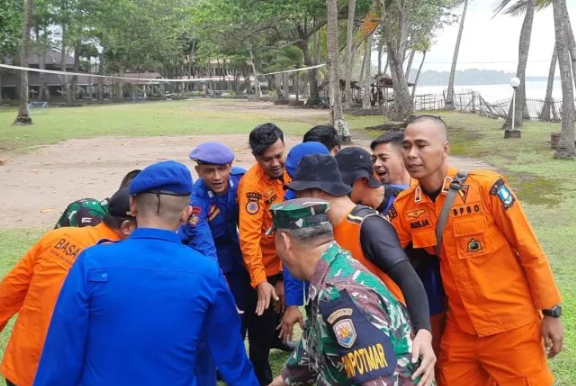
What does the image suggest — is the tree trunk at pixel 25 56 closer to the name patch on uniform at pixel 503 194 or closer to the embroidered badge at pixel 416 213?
the embroidered badge at pixel 416 213

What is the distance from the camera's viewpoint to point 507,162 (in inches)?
577

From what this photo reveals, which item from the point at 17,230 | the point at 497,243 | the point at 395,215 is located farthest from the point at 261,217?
the point at 17,230

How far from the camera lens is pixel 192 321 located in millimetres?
2283

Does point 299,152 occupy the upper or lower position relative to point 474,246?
upper

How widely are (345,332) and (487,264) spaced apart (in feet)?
4.01

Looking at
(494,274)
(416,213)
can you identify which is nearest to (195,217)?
(416,213)

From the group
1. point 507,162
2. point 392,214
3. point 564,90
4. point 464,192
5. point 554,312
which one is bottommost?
point 507,162

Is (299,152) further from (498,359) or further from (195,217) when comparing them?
(498,359)

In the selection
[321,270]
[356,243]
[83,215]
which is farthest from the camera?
[83,215]

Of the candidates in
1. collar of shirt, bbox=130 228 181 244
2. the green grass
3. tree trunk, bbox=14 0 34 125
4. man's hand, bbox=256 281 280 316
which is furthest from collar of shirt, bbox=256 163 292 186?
tree trunk, bbox=14 0 34 125

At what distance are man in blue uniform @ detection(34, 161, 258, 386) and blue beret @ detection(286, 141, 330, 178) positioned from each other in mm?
1359

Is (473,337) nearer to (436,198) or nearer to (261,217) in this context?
(436,198)

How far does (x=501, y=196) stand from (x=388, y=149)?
1363 mm

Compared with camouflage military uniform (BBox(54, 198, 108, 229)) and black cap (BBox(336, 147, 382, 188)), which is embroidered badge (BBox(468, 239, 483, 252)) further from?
camouflage military uniform (BBox(54, 198, 108, 229))
